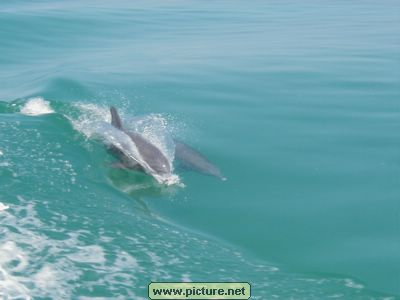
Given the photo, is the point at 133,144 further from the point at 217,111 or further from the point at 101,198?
the point at 217,111

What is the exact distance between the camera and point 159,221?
12.5m

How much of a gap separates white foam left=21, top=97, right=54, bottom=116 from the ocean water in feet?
0.25

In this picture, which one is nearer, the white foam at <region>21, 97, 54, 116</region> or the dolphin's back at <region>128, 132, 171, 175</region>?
the dolphin's back at <region>128, 132, 171, 175</region>

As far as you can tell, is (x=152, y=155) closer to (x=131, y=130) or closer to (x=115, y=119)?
(x=115, y=119)

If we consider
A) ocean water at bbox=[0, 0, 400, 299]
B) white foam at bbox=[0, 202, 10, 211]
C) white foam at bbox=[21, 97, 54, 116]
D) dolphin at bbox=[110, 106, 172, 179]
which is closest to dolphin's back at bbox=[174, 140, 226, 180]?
ocean water at bbox=[0, 0, 400, 299]

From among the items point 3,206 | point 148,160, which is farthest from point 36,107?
point 3,206

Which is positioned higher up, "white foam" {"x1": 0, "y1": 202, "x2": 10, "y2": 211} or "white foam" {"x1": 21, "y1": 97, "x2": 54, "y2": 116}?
"white foam" {"x1": 21, "y1": 97, "x2": 54, "y2": 116}

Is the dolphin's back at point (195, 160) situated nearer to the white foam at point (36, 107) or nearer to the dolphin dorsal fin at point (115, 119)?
the dolphin dorsal fin at point (115, 119)

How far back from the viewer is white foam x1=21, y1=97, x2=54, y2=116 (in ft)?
61.7

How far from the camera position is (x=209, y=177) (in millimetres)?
14648

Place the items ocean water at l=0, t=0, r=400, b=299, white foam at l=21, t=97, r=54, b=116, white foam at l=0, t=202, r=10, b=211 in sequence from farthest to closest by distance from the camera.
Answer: white foam at l=21, t=97, r=54, b=116, white foam at l=0, t=202, r=10, b=211, ocean water at l=0, t=0, r=400, b=299

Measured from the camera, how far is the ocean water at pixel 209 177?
35.3 feet

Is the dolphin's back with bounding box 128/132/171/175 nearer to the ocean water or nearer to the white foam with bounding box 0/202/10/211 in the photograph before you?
the ocean water

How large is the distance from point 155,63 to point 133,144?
12180mm
